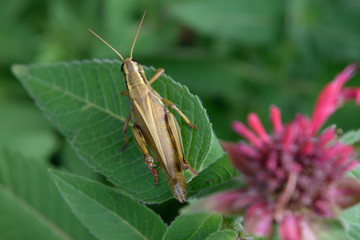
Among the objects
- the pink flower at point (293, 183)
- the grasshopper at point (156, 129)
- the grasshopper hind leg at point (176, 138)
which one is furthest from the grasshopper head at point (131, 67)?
the pink flower at point (293, 183)

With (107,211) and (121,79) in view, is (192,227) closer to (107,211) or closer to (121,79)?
(107,211)

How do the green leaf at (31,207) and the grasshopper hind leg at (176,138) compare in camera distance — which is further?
the green leaf at (31,207)

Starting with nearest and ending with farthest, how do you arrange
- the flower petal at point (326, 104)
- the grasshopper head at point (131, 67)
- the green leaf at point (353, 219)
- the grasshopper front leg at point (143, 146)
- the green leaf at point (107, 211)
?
the flower petal at point (326, 104)
the green leaf at point (353, 219)
the green leaf at point (107, 211)
the grasshopper front leg at point (143, 146)
the grasshopper head at point (131, 67)

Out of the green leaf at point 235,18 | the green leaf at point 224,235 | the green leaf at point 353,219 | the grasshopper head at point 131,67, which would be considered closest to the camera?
the green leaf at point 224,235

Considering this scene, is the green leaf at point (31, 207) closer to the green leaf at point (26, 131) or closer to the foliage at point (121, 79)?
the foliage at point (121, 79)

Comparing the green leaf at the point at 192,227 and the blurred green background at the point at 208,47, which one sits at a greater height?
the blurred green background at the point at 208,47

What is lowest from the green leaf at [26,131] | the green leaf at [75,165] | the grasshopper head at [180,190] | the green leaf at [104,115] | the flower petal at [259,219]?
the green leaf at [75,165]

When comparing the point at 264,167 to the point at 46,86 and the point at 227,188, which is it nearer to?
the point at 227,188
